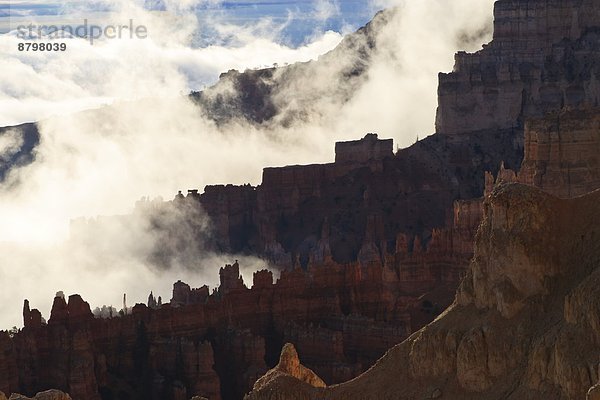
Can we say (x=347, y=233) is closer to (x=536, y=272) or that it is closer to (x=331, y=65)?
(x=331, y=65)

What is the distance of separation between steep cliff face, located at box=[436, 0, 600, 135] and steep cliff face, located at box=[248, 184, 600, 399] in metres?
89.2

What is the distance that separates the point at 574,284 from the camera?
33.9 m

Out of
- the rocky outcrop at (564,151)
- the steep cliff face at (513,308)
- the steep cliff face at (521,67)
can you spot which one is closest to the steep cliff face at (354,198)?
the steep cliff face at (521,67)

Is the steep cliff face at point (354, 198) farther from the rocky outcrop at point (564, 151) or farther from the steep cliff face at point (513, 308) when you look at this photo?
the steep cliff face at point (513, 308)

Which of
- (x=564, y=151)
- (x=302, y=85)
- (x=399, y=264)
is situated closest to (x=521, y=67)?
(x=399, y=264)

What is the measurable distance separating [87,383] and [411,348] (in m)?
42.0

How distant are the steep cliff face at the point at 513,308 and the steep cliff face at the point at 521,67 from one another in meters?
89.2

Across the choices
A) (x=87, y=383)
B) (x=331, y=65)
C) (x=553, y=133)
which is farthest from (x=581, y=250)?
(x=331, y=65)

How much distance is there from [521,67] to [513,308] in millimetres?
95054

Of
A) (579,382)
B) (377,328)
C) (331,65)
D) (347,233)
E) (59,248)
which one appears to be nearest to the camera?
(579,382)

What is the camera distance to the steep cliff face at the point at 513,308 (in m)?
32.8

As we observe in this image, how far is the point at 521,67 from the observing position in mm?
127875

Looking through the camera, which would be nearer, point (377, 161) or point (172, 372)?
point (172, 372)

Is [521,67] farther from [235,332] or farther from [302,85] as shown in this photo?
[302,85]
